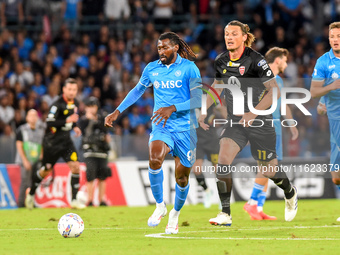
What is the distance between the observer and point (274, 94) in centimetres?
995

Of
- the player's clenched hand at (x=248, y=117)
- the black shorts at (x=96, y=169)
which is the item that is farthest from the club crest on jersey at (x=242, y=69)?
the black shorts at (x=96, y=169)

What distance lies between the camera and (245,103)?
9.46 m

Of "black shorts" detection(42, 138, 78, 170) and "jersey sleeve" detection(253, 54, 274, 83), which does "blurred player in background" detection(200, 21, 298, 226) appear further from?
"black shorts" detection(42, 138, 78, 170)

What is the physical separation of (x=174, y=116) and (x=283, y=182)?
7.57 feet

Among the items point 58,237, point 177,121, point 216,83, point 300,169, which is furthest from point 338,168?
point 300,169

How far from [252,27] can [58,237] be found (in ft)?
53.1

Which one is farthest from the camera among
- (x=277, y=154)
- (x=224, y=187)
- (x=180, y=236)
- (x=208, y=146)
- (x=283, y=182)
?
(x=208, y=146)

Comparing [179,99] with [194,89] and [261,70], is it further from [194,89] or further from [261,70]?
[261,70]

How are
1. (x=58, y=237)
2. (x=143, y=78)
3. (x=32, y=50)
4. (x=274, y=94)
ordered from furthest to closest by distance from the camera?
(x=32, y=50) → (x=274, y=94) → (x=143, y=78) → (x=58, y=237)

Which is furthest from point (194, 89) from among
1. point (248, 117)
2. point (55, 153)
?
point (55, 153)

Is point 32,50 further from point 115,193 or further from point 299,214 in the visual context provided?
point 299,214

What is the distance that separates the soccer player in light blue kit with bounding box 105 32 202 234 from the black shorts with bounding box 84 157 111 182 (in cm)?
625

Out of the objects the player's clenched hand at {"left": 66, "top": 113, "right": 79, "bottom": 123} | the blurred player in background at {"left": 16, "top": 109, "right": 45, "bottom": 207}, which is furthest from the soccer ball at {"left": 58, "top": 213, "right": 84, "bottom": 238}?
the blurred player in background at {"left": 16, "top": 109, "right": 45, "bottom": 207}

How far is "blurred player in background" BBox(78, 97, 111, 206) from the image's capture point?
14.9m
